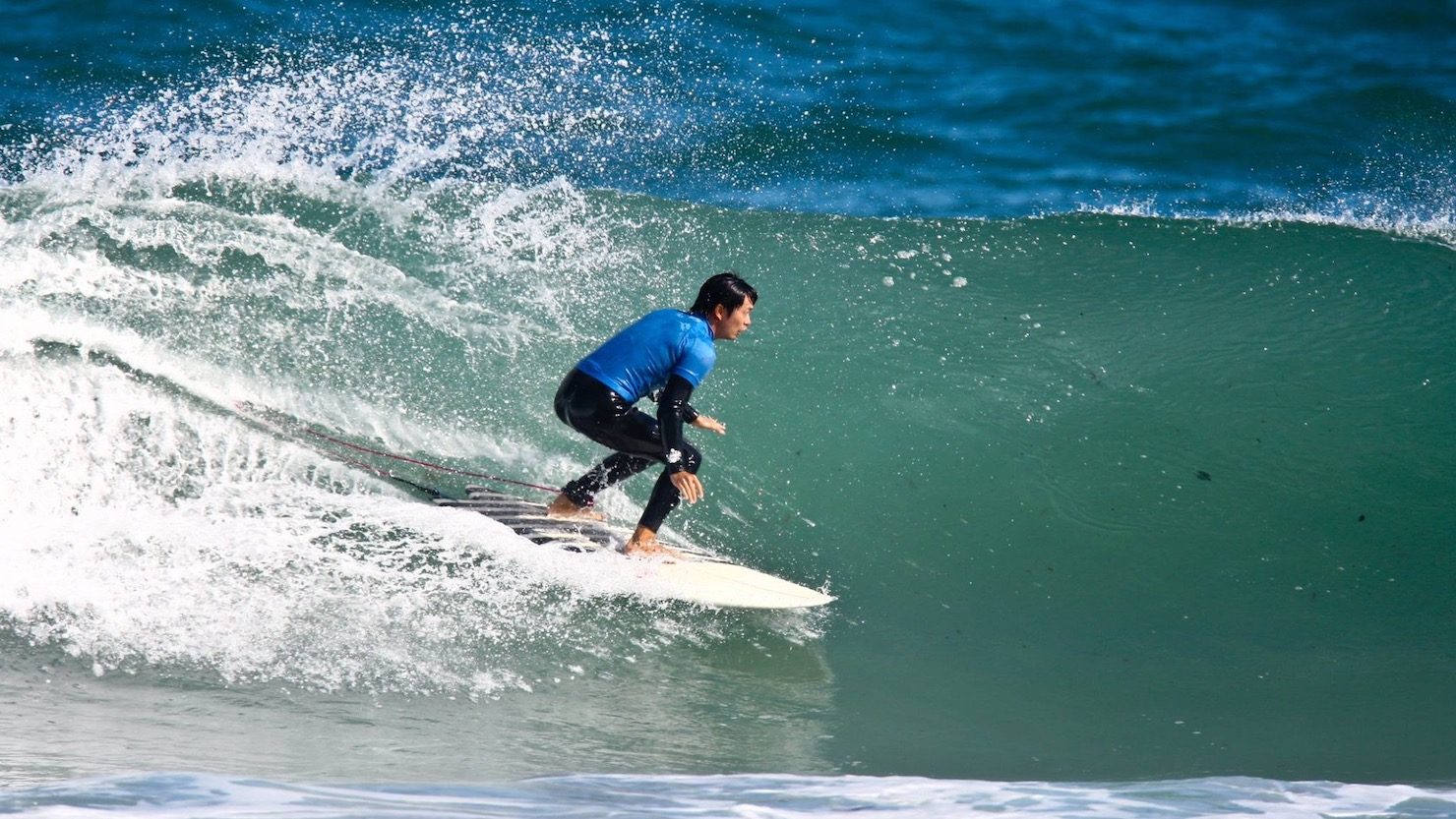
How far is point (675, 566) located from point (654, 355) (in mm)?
963

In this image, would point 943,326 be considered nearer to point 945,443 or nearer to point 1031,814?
point 945,443

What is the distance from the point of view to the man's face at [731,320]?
5.36 meters

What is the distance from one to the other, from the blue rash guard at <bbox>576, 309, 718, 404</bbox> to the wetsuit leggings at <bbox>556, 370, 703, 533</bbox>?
54 millimetres

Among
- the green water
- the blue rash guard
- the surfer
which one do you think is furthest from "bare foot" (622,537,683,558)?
the blue rash guard

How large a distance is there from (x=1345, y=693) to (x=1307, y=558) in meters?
1.08

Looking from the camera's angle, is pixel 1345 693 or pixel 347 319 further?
pixel 347 319

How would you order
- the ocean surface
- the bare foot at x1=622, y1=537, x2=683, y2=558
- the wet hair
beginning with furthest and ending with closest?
the bare foot at x1=622, y1=537, x2=683, y2=558 → the wet hair → the ocean surface

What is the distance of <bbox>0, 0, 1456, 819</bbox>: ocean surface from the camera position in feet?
14.6

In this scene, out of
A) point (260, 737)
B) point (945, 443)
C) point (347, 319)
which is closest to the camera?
point (260, 737)

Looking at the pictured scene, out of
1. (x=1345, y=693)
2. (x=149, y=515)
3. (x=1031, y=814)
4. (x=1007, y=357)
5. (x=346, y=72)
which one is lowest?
(x=1031, y=814)

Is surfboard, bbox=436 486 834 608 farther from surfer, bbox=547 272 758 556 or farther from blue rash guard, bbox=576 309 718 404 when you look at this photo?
blue rash guard, bbox=576 309 718 404

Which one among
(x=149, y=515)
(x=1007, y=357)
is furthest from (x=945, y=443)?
(x=149, y=515)

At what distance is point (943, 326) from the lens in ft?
25.4

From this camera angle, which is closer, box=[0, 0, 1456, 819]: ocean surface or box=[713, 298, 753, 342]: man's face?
box=[0, 0, 1456, 819]: ocean surface
